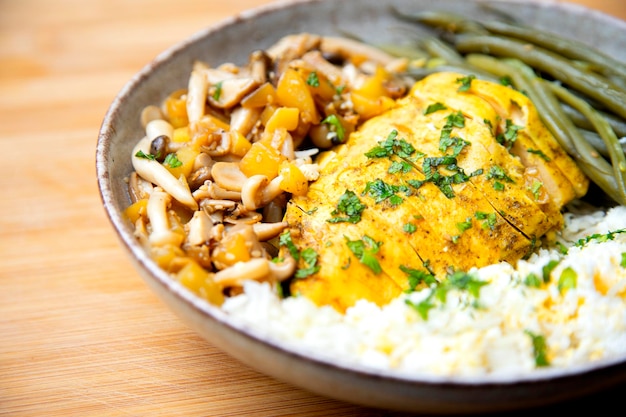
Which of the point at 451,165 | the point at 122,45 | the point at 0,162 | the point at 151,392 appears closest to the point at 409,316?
the point at 451,165

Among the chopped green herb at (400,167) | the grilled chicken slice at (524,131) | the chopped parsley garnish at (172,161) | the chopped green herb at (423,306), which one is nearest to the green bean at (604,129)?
the grilled chicken slice at (524,131)

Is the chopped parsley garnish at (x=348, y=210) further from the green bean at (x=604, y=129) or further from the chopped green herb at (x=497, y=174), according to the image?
the green bean at (x=604, y=129)

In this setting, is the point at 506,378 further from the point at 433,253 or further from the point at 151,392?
the point at 151,392

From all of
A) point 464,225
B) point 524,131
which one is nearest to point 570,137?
point 524,131

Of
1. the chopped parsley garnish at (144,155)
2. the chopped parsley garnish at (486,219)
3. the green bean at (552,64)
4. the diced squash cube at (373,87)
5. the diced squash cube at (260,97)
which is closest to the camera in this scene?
the chopped parsley garnish at (486,219)

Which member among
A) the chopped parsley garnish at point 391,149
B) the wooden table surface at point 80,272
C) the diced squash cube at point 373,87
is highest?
the diced squash cube at point 373,87

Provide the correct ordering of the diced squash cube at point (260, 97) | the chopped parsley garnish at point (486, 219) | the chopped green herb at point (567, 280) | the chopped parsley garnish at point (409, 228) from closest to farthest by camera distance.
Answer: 1. the chopped green herb at point (567, 280)
2. the chopped parsley garnish at point (409, 228)
3. the chopped parsley garnish at point (486, 219)
4. the diced squash cube at point (260, 97)

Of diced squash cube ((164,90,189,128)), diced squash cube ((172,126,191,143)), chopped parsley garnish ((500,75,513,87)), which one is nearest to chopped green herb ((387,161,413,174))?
chopped parsley garnish ((500,75,513,87))
